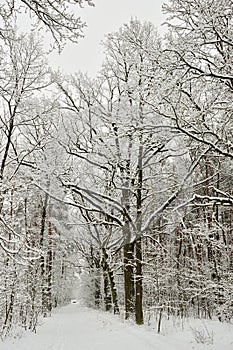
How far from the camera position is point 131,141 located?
13414 millimetres

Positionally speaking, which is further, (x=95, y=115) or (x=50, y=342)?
(x=95, y=115)

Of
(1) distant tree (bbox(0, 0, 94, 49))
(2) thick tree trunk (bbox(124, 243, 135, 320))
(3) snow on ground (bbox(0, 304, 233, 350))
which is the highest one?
(1) distant tree (bbox(0, 0, 94, 49))

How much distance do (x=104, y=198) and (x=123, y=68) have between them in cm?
592

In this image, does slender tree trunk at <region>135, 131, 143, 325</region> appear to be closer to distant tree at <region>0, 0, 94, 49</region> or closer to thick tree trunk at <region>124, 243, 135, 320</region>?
thick tree trunk at <region>124, 243, 135, 320</region>

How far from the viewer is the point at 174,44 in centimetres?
720

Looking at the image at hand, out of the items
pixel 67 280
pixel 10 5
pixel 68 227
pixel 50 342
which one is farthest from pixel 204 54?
pixel 67 280

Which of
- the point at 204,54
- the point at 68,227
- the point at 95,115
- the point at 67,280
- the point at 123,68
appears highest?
the point at 123,68

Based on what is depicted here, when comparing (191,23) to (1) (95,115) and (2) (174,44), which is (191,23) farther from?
(1) (95,115)

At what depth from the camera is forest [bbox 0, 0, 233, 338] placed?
23.2 feet

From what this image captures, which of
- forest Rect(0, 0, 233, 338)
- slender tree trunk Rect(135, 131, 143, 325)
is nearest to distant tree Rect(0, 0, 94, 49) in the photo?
forest Rect(0, 0, 233, 338)

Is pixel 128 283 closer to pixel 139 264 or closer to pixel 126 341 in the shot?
pixel 139 264

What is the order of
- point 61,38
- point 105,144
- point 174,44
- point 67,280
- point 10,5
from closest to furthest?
1. point 10,5
2. point 61,38
3. point 174,44
4. point 105,144
5. point 67,280

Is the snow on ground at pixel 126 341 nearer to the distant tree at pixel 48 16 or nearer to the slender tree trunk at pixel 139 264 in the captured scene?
the slender tree trunk at pixel 139 264

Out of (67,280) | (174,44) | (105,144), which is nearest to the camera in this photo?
(174,44)
